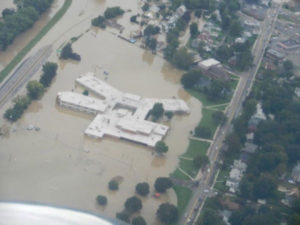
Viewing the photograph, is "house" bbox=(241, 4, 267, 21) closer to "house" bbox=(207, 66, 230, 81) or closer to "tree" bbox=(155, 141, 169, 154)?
"house" bbox=(207, 66, 230, 81)

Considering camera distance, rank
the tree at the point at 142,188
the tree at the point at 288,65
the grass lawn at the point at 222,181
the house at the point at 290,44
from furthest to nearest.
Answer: the house at the point at 290,44 < the tree at the point at 288,65 < the grass lawn at the point at 222,181 < the tree at the point at 142,188

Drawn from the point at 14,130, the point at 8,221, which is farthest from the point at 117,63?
the point at 8,221

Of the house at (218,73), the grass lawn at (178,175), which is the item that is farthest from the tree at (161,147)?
the house at (218,73)

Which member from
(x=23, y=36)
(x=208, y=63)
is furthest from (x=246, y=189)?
(x=23, y=36)

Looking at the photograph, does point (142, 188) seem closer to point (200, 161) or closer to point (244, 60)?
point (200, 161)

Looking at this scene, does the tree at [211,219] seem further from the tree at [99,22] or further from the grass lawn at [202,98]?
the tree at [99,22]

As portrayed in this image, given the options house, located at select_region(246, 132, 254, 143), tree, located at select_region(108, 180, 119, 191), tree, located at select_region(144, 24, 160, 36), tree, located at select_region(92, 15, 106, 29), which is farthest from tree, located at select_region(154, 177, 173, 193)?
tree, located at select_region(92, 15, 106, 29)
